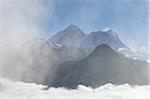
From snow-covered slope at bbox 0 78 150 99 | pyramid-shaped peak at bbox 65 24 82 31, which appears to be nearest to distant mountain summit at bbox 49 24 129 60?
pyramid-shaped peak at bbox 65 24 82 31

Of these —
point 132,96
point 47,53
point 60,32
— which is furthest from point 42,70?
point 132,96

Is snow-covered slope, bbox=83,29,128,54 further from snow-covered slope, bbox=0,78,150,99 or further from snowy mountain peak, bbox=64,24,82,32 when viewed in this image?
snow-covered slope, bbox=0,78,150,99

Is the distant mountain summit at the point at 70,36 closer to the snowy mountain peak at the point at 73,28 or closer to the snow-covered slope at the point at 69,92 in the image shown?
the snowy mountain peak at the point at 73,28

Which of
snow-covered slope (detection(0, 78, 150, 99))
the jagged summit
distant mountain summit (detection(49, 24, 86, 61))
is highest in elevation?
the jagged summit

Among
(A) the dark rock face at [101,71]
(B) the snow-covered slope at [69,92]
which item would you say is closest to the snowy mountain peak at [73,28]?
(A) the dark rock face at [101,71]

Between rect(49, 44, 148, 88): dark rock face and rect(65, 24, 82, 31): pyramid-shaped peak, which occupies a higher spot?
rect(65, 24, 82, 31): pyramid-shaped peak

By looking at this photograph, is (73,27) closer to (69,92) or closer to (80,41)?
→ (80,41)

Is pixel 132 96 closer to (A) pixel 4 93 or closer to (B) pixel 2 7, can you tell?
(A) pixel 4 93

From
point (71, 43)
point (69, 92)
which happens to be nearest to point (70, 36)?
point (71, 43)
